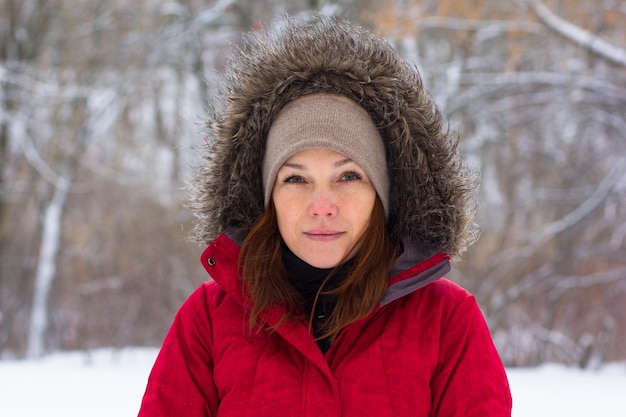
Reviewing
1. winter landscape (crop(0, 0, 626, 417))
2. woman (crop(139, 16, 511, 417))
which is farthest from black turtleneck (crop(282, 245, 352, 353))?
winter landscape (crop(0, 0, 626, 417))

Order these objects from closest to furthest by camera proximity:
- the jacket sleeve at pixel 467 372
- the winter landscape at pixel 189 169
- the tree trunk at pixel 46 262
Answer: the jacket sleeve at pixel 467 372
the winter landscape at pixel 189 169
the tree trunk at pixel 46 262

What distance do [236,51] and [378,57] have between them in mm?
534

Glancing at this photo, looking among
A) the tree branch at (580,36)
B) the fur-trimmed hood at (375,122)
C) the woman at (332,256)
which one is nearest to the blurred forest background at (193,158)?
the tree branch at (580,36)

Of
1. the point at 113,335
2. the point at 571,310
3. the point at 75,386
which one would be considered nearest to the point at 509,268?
the point at 571,310

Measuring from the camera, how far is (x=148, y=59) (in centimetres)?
963

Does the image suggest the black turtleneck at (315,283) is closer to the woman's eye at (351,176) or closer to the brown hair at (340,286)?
the brown hair at (340,286)

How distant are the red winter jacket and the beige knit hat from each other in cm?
25

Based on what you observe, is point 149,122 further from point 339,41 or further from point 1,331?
point 339,41

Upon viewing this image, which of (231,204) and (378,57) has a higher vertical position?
(378,57)

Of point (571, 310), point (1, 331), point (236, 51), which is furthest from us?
point (1, 331)

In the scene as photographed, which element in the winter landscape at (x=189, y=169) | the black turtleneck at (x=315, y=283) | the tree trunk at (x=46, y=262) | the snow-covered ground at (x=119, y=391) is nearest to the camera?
the black turtleneck at (x=315, y=283)

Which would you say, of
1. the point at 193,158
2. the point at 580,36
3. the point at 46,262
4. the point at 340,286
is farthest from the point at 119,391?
the point at 46,262

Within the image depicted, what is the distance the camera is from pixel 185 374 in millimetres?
1754

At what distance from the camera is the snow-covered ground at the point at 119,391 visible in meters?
3.84
